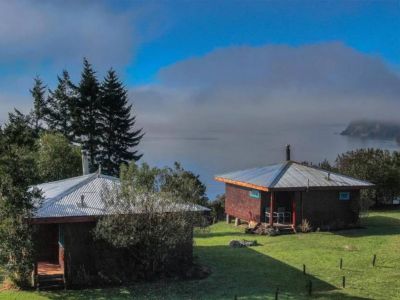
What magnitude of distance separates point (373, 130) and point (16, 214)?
402 ft

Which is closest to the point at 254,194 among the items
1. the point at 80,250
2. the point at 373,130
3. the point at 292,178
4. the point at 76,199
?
the point at 292,178

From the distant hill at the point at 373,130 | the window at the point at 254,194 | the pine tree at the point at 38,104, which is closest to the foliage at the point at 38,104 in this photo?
the pine tree at the point at 38,104

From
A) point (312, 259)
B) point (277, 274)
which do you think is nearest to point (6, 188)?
point (277, 274)

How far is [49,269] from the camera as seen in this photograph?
65.7 feet

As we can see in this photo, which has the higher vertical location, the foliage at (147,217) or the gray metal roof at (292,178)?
the gray metal roof at (292,178)

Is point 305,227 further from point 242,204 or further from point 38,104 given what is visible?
point 38,104

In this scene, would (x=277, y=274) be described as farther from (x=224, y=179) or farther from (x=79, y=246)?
(x=224, y=179)

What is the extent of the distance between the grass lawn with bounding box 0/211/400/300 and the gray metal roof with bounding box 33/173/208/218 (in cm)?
298

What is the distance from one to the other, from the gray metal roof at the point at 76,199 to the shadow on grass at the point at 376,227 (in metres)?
14.0

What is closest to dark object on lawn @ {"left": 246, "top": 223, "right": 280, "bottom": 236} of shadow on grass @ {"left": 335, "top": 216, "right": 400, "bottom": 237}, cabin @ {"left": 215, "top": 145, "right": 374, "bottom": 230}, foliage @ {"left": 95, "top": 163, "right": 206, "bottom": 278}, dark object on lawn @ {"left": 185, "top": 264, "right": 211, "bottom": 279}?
cabin @ {"left": 215, "top": 145, "right": 374, "bottom": 230}

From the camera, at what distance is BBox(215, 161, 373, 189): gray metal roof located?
103 ft

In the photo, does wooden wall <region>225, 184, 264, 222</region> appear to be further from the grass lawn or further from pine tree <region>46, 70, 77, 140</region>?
pine tree <region>46, 70, 77, 140</region>

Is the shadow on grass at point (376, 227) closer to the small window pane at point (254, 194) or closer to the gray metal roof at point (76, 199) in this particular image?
the small window pane at point (254, 194)

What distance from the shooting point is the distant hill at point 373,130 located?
119m
